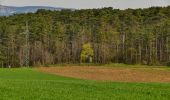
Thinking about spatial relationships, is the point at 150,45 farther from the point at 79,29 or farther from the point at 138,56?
the point at 79,29

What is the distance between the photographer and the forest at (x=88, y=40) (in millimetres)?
129000

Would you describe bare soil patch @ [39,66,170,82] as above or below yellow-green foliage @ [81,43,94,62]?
above

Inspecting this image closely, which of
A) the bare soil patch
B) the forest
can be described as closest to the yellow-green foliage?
the forest

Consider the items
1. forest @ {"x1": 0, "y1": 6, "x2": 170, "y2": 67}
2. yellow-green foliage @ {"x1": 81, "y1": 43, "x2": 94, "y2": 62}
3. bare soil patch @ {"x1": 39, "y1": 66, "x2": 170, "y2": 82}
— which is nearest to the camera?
bare soil patch @ {"x1": 39, "y1": 66, "x2": 170, "y2": 82}

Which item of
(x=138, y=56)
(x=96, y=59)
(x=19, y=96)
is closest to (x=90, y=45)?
(x=96, y=59)

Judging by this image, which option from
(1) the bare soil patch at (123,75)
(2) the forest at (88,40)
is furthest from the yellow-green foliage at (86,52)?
(1) the bare soil patch at (123,75)

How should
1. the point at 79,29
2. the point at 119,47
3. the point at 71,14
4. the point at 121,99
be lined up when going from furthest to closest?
the point at 71,14 → the point at 79,29 → the point at 119,47 → the point at 121,99

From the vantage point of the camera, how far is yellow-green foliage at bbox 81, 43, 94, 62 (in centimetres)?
12988

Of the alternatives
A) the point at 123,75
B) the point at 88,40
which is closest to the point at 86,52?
the point at 88,40

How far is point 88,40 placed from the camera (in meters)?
145

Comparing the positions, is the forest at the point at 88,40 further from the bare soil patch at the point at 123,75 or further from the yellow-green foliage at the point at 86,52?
the bare soil patch at the point at 123,75

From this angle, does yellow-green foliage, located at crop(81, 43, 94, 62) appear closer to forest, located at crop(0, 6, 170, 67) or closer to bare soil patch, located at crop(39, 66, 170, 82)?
forest, located at crop(0, 6, 170, 67)

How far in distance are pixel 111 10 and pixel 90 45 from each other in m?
45.7

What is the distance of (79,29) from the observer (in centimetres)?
Result: 15200
